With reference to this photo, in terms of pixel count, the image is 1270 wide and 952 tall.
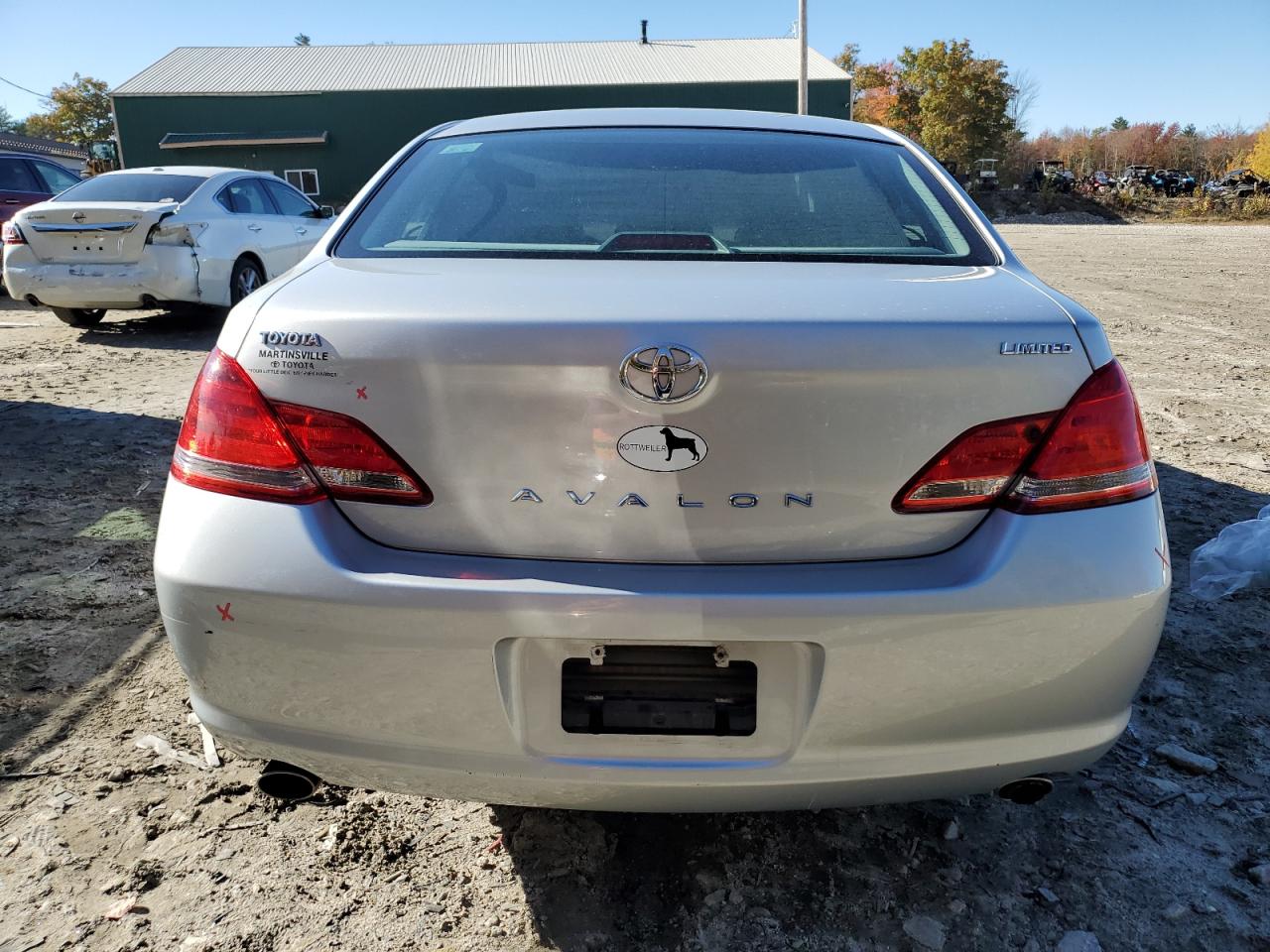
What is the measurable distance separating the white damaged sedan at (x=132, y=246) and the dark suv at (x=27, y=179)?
2.58 meters

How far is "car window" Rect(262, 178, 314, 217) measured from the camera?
30.0 feet

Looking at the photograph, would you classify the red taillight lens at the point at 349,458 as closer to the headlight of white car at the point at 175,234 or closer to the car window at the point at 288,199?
the headlight of white car at the point at 175,234

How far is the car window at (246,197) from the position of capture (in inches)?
326

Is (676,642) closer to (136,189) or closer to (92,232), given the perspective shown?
(92,232)

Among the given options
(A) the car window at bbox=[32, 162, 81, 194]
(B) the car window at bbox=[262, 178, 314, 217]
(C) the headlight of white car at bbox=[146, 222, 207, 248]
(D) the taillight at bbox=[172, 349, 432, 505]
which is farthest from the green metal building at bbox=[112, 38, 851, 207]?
(D) the taillight at bbox=[172, 349, 432, 505]

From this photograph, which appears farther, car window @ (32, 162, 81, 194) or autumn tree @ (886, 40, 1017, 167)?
autumn tree @ (886, 40, 1017, 167)

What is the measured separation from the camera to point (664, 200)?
221cm

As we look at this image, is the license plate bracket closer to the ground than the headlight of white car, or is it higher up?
closer to the ground

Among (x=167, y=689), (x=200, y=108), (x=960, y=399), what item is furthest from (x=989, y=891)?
(x=200, y=108)

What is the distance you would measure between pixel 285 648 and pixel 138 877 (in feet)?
2.56

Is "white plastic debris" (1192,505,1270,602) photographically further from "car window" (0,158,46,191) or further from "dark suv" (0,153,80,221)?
"car window" (0,158,46,191)

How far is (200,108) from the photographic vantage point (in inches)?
1314

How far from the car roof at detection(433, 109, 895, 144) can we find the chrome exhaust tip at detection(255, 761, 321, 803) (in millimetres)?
1692

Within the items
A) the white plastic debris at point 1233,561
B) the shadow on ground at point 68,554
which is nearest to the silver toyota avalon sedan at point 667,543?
the shadow on ground at point 68,554
